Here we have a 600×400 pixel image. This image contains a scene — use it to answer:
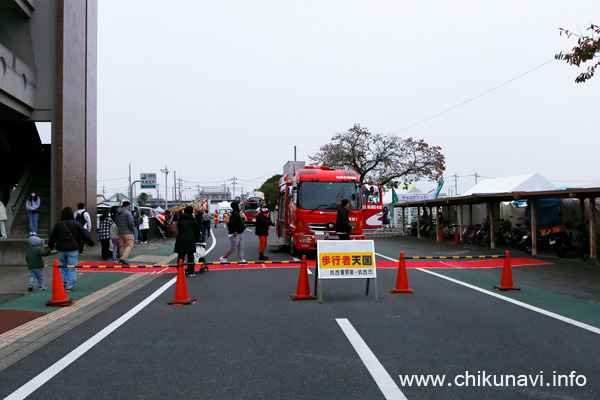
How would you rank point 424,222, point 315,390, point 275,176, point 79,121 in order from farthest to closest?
point 275,176
point 424,222
point 79,121
point 315,390

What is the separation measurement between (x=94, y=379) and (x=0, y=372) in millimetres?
1113

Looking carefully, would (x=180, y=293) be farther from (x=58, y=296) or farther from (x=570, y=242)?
A: (x=570, y=242)

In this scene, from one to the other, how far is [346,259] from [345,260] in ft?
0.09

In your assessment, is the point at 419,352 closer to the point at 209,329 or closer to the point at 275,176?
the point at 209,329

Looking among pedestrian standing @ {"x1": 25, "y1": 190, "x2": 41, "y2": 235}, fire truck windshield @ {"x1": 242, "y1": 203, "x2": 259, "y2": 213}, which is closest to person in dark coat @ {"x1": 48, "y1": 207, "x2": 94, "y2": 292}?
pedestrian standing @ {"x1": 25, "y1": 190, "x2": 41, "y2": 235}

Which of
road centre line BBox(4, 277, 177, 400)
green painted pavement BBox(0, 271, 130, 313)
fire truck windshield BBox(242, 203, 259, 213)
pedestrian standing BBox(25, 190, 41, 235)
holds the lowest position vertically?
road centre line BBox(4, 277, 177, 400)

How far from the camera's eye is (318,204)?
16219 mm

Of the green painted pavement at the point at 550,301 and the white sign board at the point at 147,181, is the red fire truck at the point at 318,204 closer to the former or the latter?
the green painted pavement at the point at 550,301

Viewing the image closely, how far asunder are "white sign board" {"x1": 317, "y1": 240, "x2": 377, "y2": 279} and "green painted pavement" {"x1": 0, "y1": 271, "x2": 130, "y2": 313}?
4.65 metres

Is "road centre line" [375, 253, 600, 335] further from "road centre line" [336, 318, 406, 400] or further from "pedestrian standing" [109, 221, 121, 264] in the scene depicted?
"pedestrian standing" [109, 221, 121, 264]

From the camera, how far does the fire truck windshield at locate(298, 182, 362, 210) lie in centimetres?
1622

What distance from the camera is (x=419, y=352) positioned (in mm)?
5648

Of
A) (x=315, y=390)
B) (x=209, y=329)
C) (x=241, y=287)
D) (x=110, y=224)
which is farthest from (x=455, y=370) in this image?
(x=110, y=224)

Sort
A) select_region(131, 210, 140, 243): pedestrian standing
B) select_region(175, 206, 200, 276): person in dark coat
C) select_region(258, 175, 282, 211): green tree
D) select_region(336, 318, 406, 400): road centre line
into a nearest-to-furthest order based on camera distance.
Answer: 1. select_region(336, 318, 406, 400): road centre line
2. select_region(175, 206, 200, 276): person in dark coat
3. select_region(131, 210, 140, 243): pedestrian standing
4. select_region(258, 175, 282, 211): green tree
